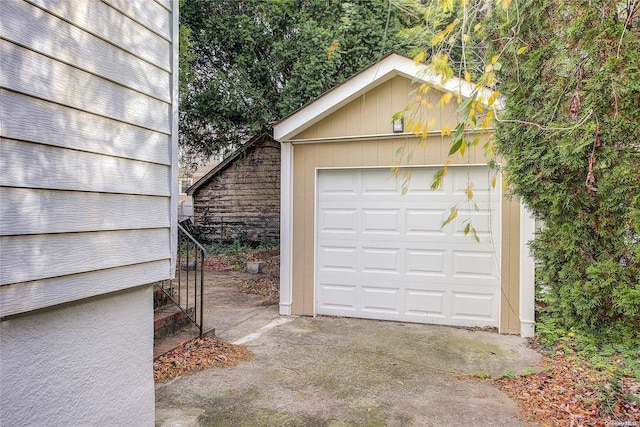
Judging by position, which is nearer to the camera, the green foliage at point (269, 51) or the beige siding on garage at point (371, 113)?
the beige siding on garage at point (371, 113)

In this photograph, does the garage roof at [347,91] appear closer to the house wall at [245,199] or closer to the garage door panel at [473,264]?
the garage door panel at [473,264]

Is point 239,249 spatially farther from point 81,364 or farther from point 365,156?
point 81,364

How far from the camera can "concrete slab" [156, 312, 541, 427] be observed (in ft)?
9.43

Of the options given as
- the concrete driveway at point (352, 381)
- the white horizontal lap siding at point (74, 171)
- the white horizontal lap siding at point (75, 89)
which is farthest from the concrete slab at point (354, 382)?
the white horizontal lap siding at point (75, 89)

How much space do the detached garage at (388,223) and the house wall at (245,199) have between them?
5.33 meters

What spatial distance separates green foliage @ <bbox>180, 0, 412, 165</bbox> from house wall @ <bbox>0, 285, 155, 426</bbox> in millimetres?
6985

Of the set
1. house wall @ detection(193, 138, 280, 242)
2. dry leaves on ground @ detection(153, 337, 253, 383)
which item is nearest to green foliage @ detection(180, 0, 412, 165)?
house wall @ detection(193, 138, 280, 242)

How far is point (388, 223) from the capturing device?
5414 mm

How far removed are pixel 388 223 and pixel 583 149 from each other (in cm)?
322

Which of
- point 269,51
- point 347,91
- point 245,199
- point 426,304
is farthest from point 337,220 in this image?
point 245,199

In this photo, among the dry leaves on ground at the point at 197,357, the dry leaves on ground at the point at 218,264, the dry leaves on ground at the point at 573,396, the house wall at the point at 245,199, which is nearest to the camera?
the dry leaves on ground at the point at 573,396

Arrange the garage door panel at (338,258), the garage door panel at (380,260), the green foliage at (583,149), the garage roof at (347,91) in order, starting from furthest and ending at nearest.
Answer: the garage door panel at (338,258)
the garage door panel at (380,260)
the garage roof at (347,91)
the green foliage at (583,149)

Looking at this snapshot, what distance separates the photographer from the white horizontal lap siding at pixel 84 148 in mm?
1636

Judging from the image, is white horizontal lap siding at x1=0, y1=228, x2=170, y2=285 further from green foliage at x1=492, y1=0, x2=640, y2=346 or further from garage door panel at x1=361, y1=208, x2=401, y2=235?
garage door panel at x1=361, y1=208, x2=401, y2=235
